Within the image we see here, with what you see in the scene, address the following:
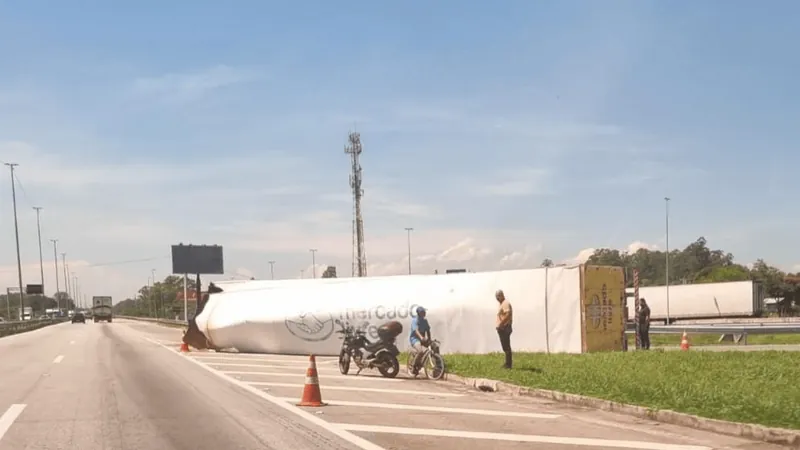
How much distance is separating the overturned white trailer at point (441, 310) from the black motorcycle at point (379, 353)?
4.53 meters

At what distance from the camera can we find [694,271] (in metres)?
140

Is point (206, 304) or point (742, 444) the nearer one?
point (742, 444)

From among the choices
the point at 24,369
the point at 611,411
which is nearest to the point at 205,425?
the point at 611,411

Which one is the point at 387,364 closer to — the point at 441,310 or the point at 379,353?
the point at 379,353

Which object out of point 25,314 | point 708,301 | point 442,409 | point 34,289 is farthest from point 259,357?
point 25,314

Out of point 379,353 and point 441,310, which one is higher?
point 441,310

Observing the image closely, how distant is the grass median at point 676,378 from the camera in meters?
10.4

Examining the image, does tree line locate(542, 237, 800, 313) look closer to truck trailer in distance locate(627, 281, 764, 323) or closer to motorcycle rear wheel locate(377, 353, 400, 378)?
truck trailer in distance locate(627, 281, 764, 323)

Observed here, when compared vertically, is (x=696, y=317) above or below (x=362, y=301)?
below

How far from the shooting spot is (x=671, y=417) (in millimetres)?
10266

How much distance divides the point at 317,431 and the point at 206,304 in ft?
64.9

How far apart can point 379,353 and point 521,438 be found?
873cm

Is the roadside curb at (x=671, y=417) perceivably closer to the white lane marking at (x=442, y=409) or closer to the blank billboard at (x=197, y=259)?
the white lane marking at (x=442, y=409)

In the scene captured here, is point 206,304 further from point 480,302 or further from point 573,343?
point 573,343
